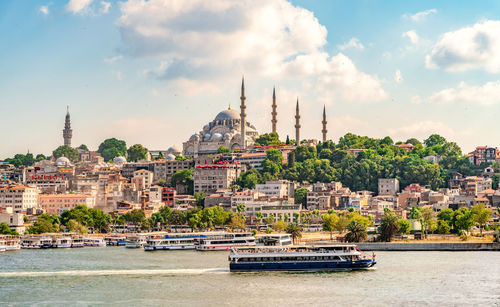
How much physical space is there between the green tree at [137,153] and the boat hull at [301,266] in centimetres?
8546

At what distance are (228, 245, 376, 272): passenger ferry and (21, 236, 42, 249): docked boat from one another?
28.3 m

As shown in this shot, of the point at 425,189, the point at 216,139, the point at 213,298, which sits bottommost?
the point at 213,298

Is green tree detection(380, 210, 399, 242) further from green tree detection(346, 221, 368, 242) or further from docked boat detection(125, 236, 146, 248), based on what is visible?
docked boat detection(125, 236, 146, 248)

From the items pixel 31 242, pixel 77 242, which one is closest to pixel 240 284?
pixel 31 242

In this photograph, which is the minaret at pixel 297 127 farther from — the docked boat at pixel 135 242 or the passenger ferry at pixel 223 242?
the passenger ferry at pixel 223 242

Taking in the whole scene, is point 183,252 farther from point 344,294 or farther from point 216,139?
point 216,139

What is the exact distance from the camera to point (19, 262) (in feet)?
168

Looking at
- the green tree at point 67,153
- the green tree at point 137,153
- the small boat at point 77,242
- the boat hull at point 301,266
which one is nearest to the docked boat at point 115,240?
the small boat at point 77,242

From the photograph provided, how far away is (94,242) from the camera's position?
70.4 meters

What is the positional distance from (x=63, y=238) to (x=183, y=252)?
A: 1375 cm

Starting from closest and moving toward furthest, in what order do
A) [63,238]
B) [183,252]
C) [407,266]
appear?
[407,266]
[183,252]
[63,238]

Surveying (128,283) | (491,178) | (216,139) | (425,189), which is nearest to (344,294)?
(128,283)

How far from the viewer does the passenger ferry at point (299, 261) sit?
43.1m

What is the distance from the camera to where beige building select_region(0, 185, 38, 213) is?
9031 centimetres
